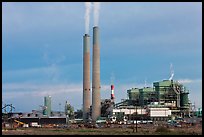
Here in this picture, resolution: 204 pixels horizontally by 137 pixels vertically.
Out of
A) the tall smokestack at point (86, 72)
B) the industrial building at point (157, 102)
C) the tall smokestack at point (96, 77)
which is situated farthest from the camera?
the industrial building at point (157, 102)

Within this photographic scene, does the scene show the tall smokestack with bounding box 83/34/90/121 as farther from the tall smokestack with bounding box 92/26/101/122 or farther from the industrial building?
the industrial building

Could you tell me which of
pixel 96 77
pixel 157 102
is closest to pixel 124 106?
pixel 157 102

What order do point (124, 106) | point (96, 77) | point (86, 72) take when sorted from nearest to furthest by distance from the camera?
point (96, 77)
point (86, 72)
point (124, 106)

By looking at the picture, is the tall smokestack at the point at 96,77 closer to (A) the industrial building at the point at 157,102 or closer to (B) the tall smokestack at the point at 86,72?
(B) the tall smokestack at the point at 86,72

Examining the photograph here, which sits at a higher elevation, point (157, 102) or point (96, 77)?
point (96, 77)

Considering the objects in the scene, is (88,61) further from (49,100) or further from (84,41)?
(49,100)

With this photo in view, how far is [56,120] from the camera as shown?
100m

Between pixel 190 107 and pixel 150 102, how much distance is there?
11.8 metres

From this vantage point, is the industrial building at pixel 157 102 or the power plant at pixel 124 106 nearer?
the power plant at pixel 124 106

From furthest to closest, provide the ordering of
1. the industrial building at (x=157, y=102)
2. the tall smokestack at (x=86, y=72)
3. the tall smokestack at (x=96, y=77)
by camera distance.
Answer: the industrial building at (x=157, y=102) < the tall smokestack at (x=86, y=72) < the tall smokestack at (x=96, y=77)

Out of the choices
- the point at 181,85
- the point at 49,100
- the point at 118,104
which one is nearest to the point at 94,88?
the point at 118,104

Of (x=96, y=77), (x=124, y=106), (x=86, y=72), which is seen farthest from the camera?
(x=124, y=106)

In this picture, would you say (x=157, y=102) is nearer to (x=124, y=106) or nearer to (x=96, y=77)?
(x=124, y=106)

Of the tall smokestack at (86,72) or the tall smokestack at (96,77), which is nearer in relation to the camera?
the tall smokestack at (96,77)
